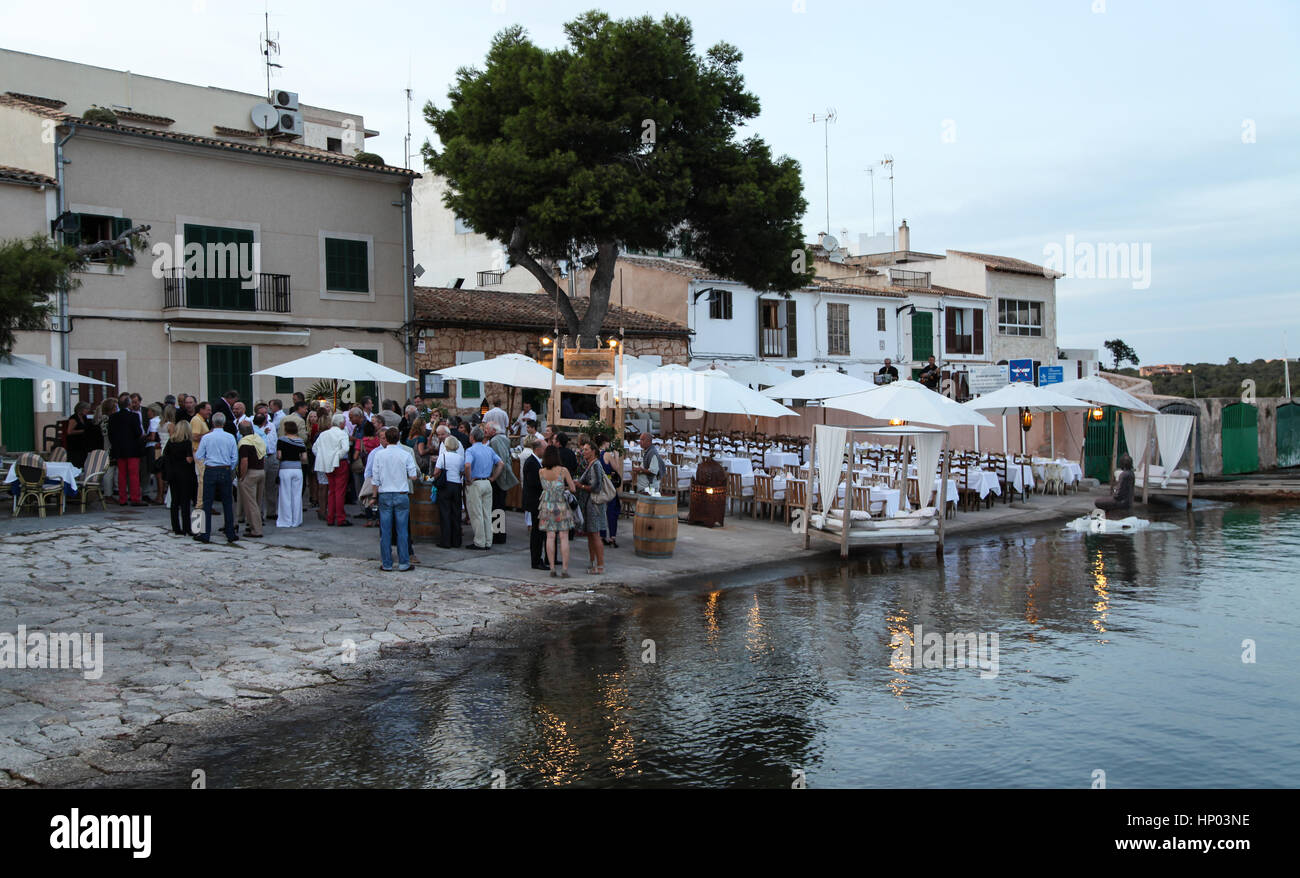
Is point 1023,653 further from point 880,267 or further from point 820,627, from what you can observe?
point 880,267

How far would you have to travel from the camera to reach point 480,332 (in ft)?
93.5

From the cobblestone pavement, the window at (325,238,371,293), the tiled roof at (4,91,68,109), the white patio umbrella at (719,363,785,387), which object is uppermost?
the tiled roof at (4,91,68,109)

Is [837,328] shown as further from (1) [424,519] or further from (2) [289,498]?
(2) [289,498]

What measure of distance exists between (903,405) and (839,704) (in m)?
8.35

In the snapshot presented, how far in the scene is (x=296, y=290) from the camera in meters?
24.7

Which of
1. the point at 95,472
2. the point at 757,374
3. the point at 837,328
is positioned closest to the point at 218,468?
the point at 95,472

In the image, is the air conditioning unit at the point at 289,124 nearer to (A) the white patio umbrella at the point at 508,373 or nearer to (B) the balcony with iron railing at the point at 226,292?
(B) the balcony with iron railing at the point at 226,292

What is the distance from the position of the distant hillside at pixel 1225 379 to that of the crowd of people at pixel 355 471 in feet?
174

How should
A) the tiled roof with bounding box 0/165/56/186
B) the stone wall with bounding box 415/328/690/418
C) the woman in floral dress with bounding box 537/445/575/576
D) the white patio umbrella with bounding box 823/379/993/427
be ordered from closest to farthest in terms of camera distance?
the woman in floral dress with bounding box 537/445/575/576
the white patio umbrella with bounding box 823/379/993/427
the tiled roof with bounding box 0/165/56/186
the stone wall with bounding box 415/328/690/418

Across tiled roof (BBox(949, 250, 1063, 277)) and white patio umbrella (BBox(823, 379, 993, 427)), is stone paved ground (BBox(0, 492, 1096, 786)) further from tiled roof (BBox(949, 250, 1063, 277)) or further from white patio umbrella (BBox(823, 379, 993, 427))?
tiled roof (BBox(949, 250, 1063, 277))

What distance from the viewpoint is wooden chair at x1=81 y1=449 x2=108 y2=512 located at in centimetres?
1559

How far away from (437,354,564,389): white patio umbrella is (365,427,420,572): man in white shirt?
708 centimetres

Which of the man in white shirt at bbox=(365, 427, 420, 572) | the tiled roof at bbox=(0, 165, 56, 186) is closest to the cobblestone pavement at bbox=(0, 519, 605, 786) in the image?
the man in white shirt at bbox=(365, 427, 420, 572)

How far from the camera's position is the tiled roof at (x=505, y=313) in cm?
2778
